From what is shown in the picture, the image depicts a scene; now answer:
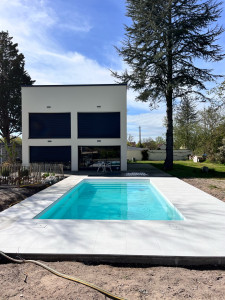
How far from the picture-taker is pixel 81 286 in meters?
2.97

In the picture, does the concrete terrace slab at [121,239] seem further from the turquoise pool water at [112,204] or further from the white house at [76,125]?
the white house at [76,125]

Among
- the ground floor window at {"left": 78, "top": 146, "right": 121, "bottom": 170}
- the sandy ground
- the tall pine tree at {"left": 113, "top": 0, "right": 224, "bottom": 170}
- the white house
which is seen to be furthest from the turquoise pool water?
the tall pine tree at {"left": 113, "top": 0, "right": 224, "bottom": 170}

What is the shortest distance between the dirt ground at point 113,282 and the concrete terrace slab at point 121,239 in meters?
0.19

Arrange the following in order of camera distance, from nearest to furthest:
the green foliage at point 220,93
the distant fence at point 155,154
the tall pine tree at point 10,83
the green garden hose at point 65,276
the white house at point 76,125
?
the green garden hose at point 65,276 < the green foliage at point 220,93 < the white house at point 76,125 < the tall pine tree at point 10,83 < the distant fence at point 155,154

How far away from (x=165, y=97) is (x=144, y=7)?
7783 millimetres

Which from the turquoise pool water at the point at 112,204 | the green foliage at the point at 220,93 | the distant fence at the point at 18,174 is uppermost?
the green foliage at the point at 220,93

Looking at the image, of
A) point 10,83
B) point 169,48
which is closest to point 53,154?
point 169,48

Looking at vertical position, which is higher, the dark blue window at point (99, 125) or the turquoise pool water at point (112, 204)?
the dark blue window at point (99, 125)

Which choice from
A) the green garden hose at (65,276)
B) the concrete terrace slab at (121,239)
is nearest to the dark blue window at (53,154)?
the concrete terrace slab at (121,239)

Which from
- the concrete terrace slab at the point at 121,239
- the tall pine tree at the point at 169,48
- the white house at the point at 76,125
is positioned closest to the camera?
the concrete terrace slab at the point at 121,239

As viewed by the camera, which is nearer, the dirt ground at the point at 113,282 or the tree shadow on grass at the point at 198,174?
the dirt ground at the point at 113,282

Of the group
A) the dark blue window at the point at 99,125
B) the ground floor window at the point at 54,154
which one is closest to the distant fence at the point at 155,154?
the dark blue window at the point at 99,125

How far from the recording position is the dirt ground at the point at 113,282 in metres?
2.79

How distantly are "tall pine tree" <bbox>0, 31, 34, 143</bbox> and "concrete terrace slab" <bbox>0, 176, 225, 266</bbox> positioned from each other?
2625 centimetres
